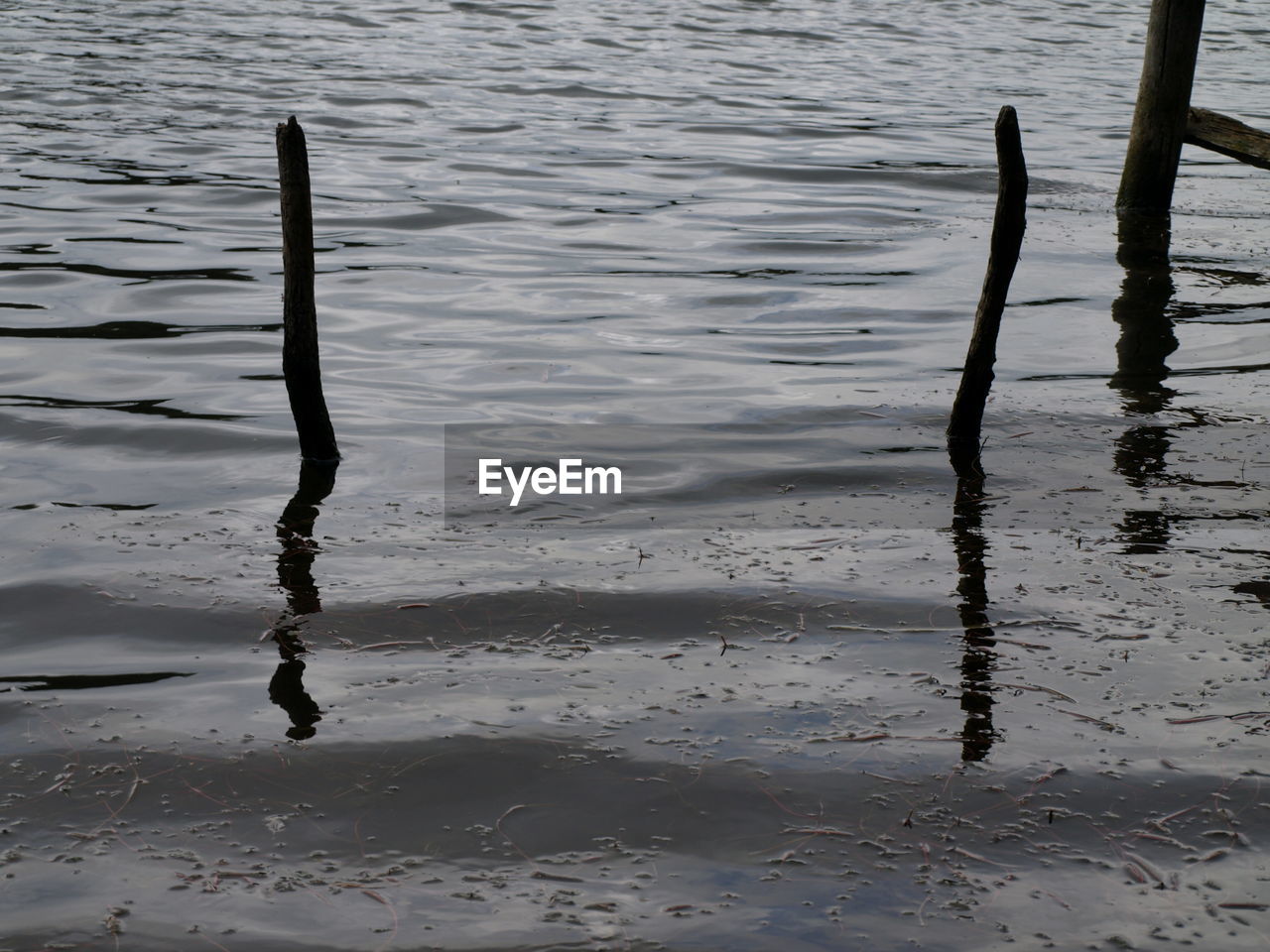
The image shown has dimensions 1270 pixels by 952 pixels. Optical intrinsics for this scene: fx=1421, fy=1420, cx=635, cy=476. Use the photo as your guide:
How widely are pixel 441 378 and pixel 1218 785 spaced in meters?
6.24

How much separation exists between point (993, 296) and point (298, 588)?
4156 millimetres

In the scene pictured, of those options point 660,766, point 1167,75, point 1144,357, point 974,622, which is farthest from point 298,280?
point 1167,75

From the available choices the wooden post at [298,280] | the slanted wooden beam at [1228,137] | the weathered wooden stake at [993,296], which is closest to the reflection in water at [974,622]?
the weathered wooden stake at [993,296]

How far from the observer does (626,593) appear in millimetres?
6621

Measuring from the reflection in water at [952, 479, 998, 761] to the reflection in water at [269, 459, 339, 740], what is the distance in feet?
8.25

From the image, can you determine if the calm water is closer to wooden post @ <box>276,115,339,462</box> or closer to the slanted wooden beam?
wooden post @ <box>276,115,339,462</box>

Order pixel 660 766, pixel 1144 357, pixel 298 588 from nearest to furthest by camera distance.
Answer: pixel 660 766
pixel 298 588
pixel 1144 357

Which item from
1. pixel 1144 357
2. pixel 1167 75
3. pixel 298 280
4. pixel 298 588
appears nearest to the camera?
pixel 298 588

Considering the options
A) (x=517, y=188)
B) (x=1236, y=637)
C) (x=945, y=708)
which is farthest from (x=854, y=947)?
(x=517, y=188)

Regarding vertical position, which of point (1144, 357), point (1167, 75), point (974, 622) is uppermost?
point (1167, 75)

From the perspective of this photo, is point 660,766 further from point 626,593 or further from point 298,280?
point 298,280

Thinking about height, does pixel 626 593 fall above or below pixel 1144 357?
below

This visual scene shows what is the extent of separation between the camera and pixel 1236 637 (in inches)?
242

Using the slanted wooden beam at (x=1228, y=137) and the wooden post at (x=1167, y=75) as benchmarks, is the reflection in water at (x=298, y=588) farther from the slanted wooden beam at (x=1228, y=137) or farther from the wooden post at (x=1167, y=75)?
the wooden post at (x=1167, y=75)
